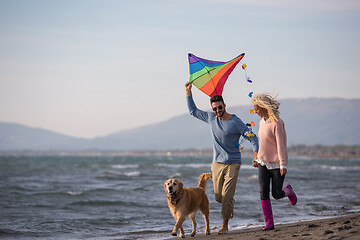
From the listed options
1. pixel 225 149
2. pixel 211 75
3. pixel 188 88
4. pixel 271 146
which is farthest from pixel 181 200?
pixel 211 75

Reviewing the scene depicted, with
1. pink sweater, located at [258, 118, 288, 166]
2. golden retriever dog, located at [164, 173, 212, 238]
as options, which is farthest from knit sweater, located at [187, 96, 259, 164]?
golden retriever dog, located at [164, 173, 212, 238]

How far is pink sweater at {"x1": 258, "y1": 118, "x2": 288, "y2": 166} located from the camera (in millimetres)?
5695

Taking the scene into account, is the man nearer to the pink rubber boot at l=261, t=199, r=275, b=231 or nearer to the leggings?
the leggings

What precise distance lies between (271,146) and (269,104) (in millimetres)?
532

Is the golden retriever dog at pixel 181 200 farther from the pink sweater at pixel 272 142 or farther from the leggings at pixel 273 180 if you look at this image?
the pink sweater at pixel 272 142

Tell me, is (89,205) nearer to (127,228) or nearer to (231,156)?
(127,228)

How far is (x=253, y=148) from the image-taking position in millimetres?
6047

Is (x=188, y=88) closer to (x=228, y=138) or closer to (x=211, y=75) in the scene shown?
(x=211, y=75)

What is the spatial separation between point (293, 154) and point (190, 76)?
146965 millimetres

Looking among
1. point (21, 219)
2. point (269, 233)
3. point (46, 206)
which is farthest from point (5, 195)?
point (269, 233)

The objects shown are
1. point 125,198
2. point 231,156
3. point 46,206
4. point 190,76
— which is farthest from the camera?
point 125,198

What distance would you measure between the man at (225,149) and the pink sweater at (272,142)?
17 centimetres

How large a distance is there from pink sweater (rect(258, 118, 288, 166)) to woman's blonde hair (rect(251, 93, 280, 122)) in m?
0.09

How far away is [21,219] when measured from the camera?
9.46 metres
